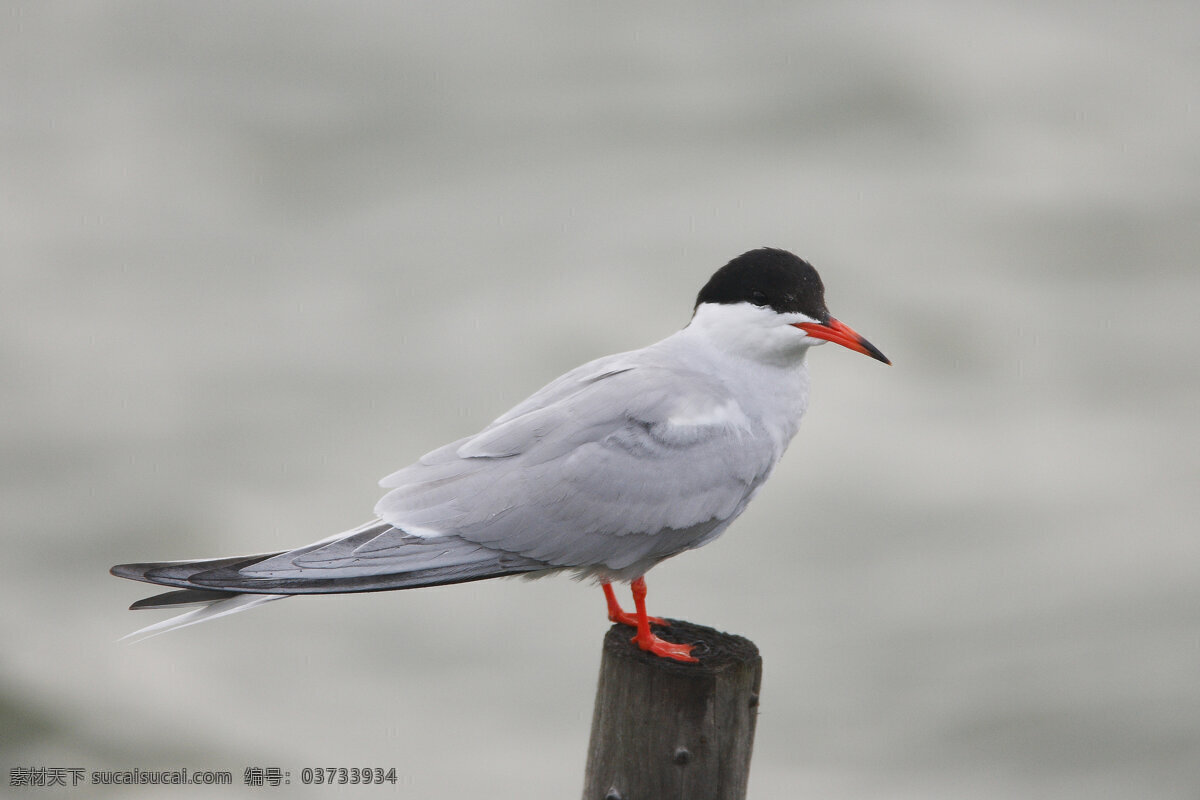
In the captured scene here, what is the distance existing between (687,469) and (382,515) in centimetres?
84

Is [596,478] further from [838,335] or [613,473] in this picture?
[838,335]

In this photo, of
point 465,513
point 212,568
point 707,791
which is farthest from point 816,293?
point 212,568

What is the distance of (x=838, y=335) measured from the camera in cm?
367

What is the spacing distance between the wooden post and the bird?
0.13 metres

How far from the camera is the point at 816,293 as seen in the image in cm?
372

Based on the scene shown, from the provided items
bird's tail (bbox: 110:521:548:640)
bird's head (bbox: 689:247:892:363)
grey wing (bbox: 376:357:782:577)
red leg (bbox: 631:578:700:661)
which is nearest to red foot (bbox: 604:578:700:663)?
red leg (bbox: 631:578:700:661)

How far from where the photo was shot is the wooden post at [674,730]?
3006 millimetres

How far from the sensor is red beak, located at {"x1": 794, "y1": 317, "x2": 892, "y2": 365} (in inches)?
144

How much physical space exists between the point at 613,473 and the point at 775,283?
2.45ft

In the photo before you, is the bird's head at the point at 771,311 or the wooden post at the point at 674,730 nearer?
the wooden post at the point at 674,730

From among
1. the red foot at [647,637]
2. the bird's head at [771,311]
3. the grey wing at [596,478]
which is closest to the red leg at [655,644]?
the red foot at [647,637]

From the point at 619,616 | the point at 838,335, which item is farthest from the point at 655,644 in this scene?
the point at 838,335

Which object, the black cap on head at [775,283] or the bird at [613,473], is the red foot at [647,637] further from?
the black cap on head at [775,283]

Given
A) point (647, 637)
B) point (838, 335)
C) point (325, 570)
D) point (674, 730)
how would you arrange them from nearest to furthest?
point (674, 730) < point (325, 570) < point (647, 637) < point (838, 335)
